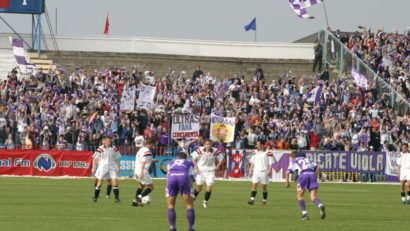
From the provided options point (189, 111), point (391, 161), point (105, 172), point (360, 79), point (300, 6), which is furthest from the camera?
point (300, 6)

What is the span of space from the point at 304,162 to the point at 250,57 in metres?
41.4

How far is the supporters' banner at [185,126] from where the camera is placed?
50.9 m

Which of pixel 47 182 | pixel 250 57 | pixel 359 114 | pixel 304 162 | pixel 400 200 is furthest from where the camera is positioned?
pixel 250 57

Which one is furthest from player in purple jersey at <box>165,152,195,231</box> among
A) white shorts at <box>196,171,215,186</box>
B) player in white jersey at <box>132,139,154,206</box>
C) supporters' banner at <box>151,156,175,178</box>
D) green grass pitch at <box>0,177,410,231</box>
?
supporters' banner at <box>151,156,175,178</box>

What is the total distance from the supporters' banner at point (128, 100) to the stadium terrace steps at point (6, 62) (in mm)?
12138

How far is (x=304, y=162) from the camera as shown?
28.5 m

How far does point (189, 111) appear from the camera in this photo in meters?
55.6

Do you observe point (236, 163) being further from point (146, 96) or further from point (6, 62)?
point (6, 62)

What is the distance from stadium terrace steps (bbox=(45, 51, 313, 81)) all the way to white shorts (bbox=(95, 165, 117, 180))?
3030 centimetres

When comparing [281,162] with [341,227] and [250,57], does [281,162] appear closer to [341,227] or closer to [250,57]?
[250,57]

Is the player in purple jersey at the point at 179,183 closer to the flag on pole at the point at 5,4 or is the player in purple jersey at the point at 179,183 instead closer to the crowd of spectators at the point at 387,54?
the crowd of spectators at the point at 387,54

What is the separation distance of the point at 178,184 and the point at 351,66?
42.4 metres

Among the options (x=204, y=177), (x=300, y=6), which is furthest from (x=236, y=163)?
(x=204, y=177)

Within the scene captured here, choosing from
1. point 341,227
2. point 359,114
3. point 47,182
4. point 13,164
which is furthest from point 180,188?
point 359,114
